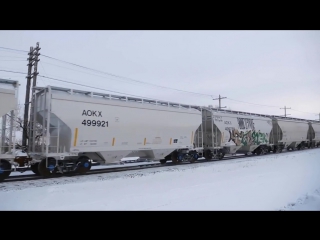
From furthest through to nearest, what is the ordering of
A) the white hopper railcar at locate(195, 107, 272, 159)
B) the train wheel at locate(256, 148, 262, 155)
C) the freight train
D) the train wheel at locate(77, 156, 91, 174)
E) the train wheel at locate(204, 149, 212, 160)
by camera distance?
the train wheel at locate(256, 148, 262, 155) → the train wheel at locate(204, 149, 212, 160) → the white hopper railcar at locate(195, 107, 272, 159) → the train wheel at locate(77, 156, 91, 174) → the freight train

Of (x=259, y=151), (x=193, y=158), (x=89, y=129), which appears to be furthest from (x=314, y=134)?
(x=89, y=129)

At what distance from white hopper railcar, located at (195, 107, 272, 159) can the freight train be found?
7 cm

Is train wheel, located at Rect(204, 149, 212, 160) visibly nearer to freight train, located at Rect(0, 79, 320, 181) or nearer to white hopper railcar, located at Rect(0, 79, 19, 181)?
freight train, located at Rect(0, 79, 320, 181)

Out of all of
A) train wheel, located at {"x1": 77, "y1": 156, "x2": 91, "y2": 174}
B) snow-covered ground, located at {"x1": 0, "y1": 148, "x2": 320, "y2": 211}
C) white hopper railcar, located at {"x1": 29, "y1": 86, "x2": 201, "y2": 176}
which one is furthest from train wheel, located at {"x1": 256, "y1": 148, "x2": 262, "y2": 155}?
train wheel, located at {"x1": 77, "y1": 156, "x2": 91, "y2": 174}

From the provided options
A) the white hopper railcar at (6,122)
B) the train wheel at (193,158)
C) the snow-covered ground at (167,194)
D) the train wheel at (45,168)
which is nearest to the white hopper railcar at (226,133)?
the train wheel at (193,158)

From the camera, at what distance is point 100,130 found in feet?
36.1

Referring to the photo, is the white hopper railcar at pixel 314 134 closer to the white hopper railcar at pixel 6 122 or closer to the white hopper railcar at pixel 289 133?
the white hopper railcar at pixel 289 133

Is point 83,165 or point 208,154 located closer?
point 83,165

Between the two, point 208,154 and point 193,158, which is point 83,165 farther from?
point 208,154

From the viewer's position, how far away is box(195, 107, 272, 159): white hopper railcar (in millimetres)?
16672

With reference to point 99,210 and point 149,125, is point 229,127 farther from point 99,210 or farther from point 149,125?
point 99,210

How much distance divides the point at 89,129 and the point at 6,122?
323 centimetres

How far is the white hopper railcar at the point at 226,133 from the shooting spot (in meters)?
16.7
